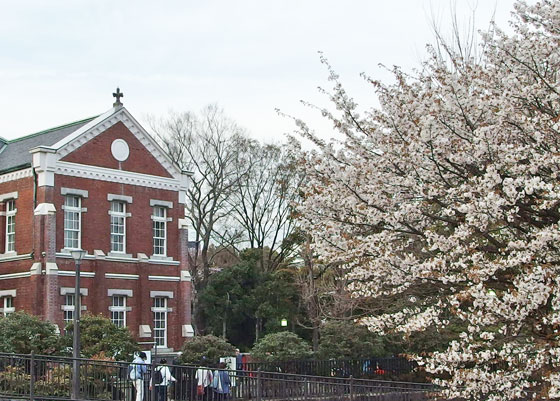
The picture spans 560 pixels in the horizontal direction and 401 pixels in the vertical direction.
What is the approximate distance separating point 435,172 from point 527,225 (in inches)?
64.5

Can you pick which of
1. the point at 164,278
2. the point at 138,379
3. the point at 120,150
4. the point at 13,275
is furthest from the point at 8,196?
the point at 138,379

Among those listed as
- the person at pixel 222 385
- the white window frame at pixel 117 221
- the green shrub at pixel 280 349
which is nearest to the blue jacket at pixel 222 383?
the person at pixel 222 385

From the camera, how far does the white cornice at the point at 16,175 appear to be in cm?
3154

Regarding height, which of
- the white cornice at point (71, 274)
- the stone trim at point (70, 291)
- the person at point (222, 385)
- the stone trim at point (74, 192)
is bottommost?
the person at point (222, 385)

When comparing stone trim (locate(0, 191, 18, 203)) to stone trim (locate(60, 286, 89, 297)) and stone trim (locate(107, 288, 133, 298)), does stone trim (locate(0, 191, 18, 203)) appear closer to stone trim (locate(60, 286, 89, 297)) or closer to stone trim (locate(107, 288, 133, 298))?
stone trim (locate(60, 286, 89, 297))

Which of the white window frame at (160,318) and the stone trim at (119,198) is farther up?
the stone trim at (119,198)

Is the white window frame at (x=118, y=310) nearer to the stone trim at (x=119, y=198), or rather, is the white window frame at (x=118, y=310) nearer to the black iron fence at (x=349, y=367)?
the stone trim at (x=119, y=198)

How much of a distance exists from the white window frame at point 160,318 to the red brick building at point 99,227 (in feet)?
0.15

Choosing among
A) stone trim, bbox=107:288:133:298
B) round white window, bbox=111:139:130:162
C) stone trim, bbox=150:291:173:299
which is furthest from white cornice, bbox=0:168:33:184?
stone trim, bbox=150:291:173:299

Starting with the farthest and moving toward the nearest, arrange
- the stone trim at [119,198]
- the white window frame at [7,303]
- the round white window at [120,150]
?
the round white window at [120,150]
the stone trim at [119,198]
the white window frame at [7,303]

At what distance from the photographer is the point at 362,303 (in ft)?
102

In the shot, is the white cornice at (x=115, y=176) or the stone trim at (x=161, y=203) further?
the stone trim at (x=161, y=203)

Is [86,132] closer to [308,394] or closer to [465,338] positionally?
[308,394]

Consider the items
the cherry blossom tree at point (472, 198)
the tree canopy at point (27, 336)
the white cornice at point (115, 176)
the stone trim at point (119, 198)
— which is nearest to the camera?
the cherry blossom tree at point (472, 198)
